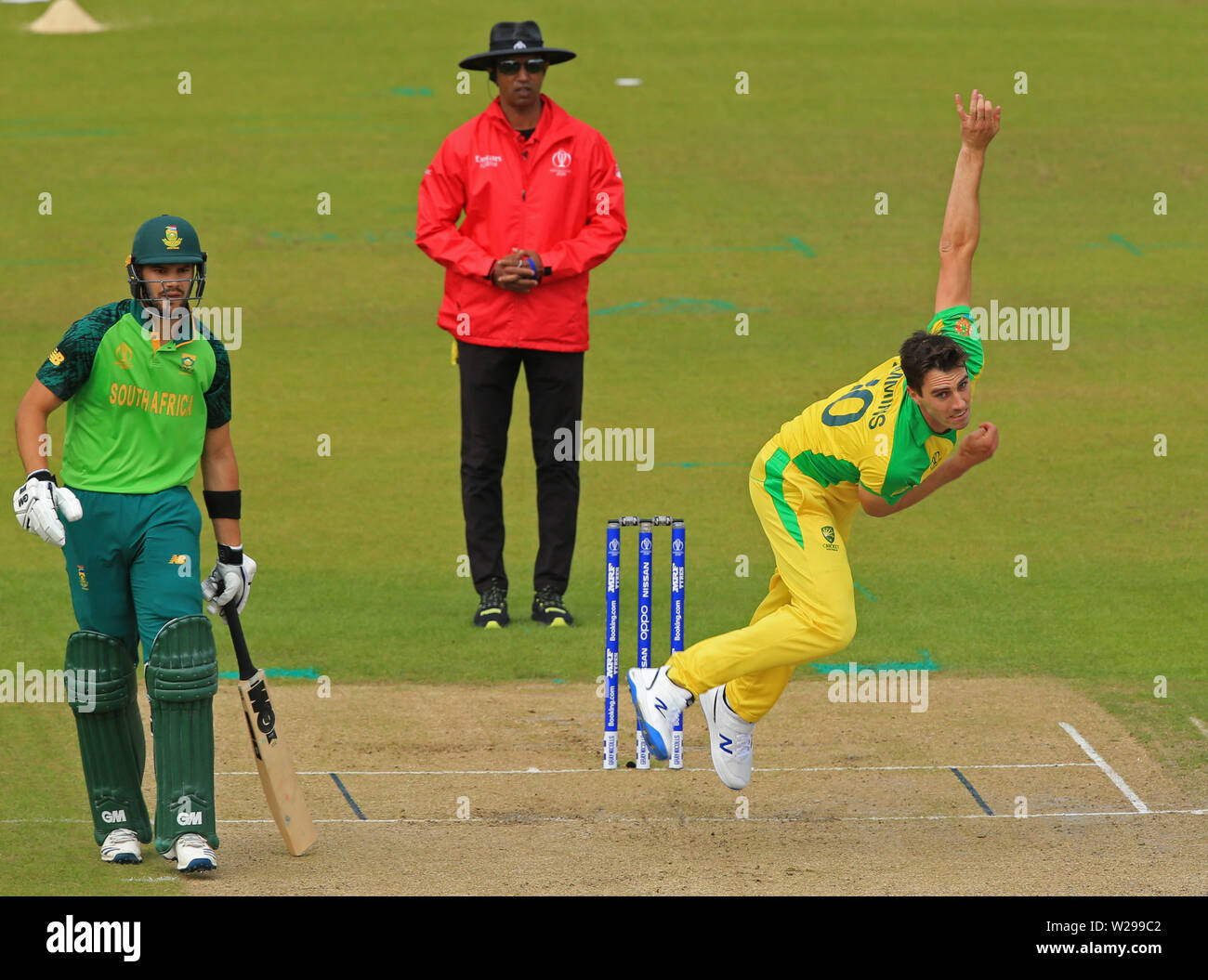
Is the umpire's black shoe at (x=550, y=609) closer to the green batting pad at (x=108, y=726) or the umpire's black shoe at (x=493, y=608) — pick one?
the umpire's black shoe at (x=493, y=608)

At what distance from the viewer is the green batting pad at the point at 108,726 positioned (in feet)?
22.4

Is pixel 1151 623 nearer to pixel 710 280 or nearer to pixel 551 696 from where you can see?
pixel 551 696

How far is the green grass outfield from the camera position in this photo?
1027 cm

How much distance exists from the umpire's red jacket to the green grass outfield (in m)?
1.60

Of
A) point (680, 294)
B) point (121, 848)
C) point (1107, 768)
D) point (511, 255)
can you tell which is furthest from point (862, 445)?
point (680, 294)

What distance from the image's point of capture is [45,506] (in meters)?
6.54

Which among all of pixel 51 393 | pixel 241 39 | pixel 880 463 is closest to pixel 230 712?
pixel 51 393

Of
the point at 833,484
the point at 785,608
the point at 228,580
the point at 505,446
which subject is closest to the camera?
the point at 228,580

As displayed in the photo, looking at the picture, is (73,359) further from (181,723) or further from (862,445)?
(862,445)

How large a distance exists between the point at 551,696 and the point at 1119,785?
2670 millimetres

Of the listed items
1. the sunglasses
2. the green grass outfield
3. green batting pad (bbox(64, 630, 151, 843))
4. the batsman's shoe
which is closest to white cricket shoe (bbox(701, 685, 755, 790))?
the batsman's shoe

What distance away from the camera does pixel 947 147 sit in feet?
66.8

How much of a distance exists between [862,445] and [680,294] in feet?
33.7

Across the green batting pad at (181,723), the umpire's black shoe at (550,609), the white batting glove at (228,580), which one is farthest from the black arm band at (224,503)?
the umpire's black shoe at (550,609)
